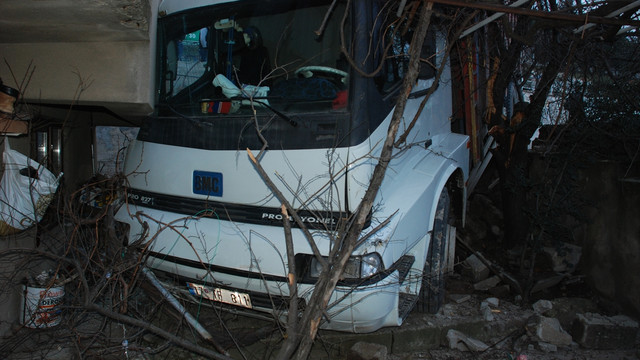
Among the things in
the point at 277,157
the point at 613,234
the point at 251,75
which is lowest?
the point at 613,234

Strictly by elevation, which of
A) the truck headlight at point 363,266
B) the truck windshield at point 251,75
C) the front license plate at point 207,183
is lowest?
the truck headlight at point 363,266

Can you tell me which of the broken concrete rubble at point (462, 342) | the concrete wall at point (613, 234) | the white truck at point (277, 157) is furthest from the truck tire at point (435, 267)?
the concrete wall at point (613, 234)

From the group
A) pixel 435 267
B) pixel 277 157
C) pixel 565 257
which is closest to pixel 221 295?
pixel 277 157

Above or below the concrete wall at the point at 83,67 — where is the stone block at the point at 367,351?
below

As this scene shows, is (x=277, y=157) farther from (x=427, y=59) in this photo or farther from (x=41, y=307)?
(x=41, y=307)

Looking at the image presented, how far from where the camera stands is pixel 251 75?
3.68 metres

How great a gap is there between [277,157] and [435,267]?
1843mm

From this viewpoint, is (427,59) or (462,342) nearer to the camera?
(462,342)

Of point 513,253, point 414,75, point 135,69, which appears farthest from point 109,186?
point 513,253

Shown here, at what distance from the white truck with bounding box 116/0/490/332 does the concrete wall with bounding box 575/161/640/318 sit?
198 centimetres

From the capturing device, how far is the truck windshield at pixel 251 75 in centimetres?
325

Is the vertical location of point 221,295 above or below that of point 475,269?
above

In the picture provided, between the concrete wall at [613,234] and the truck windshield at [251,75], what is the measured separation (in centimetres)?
319

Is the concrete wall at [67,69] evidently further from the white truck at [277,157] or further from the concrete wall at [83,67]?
the white truck at [277,157]
